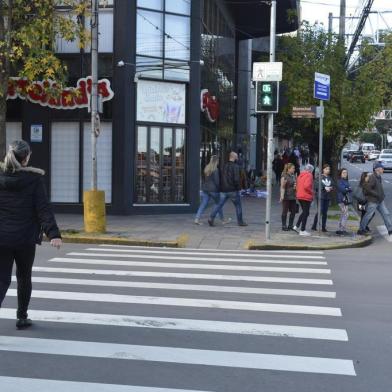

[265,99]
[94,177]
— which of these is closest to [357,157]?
[265,99]

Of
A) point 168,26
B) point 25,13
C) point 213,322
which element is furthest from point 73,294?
point 168,26

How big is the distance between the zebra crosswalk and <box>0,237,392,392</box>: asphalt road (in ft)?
0.04

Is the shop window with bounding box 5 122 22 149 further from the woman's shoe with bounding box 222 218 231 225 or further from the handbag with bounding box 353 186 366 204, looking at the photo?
the handbag with bounding box 353 186 366 204

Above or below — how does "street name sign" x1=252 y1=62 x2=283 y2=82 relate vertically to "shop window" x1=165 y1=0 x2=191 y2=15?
below

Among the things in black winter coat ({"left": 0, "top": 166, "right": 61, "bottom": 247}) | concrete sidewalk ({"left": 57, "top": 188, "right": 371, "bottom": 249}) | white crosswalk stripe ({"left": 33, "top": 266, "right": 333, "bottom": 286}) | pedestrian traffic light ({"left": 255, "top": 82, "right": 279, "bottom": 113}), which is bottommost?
concrete sidewalk ({"left": 57, "top": 188, "right": 371, "bottom": 249})

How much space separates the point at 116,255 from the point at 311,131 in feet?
63.4

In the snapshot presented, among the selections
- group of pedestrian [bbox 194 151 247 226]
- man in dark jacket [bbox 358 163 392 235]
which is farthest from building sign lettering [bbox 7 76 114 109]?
man in dark jacket [bbox 358 163 392 235]

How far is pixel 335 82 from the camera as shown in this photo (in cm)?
2225

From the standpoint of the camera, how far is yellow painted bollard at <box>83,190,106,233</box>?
48.5 ft

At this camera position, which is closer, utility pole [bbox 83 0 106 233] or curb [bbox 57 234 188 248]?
curb [bbox 57 234 188 248]

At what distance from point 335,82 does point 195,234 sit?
31.4 ft

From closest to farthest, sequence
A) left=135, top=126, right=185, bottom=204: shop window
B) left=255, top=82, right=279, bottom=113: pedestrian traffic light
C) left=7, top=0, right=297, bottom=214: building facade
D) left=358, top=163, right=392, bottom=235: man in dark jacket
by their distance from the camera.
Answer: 1. left=255, top=82, right=279, bottom=113: pedestrian traffic light
2. left=358, top=163, right=392, bottom=235: man in dark jacket
3. left=7, top=0, right=297, bottom=214: building facade
4. left=135, top=126, right=185, bottom=204: shop window

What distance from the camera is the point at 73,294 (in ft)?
26.7

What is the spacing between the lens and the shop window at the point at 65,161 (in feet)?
62.9
